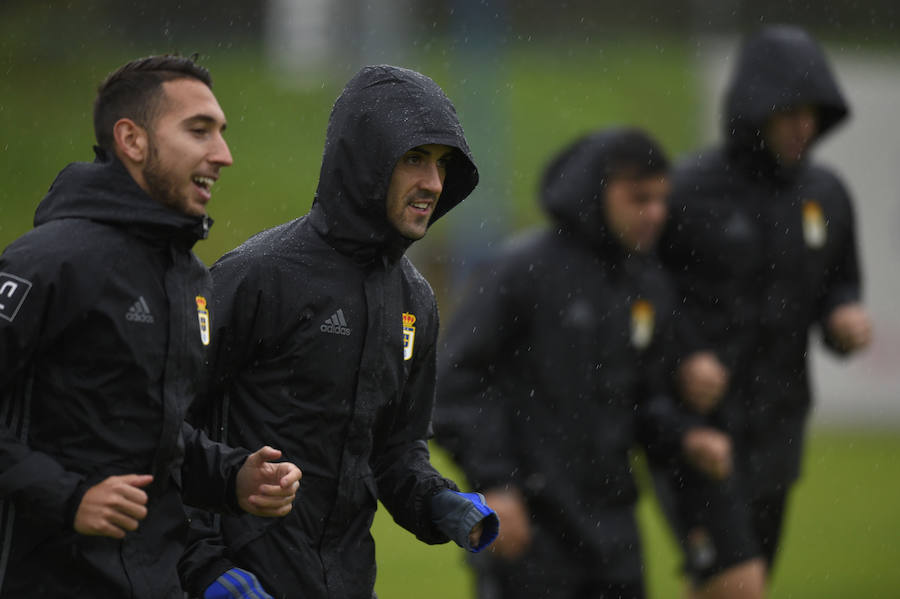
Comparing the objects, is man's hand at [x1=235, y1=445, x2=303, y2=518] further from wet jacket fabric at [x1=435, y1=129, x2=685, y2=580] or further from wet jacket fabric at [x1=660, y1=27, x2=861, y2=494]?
wet jacket fabric at [x1=660, y1=27, x2=861, y2=494]

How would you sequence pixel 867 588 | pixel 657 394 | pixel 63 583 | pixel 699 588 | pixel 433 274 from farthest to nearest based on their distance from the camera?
pixel 433 274 → pixel 867 588 → pixel 699 588 → pixel 657 394 → pixel 63 583

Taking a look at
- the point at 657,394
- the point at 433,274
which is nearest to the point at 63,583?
the point at 657,394

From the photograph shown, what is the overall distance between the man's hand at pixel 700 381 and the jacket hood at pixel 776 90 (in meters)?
1.25

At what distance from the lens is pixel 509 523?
6453 millimetres

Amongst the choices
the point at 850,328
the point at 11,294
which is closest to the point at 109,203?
the point at 11,294

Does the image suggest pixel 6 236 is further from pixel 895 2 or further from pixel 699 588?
pixel 699 588

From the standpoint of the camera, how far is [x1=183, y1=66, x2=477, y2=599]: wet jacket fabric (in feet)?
14.4

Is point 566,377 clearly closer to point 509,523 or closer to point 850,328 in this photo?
point 509,523

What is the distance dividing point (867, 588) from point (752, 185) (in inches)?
130

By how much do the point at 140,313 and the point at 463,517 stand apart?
1.09 m

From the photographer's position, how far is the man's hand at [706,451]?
7.08 metres

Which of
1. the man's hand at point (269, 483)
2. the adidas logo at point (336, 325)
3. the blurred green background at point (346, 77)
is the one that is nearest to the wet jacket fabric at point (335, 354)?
the adidas logo at point (336, 325)

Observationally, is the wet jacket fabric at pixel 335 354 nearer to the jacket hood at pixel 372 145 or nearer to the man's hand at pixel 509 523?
the jacket hood at pixel 372 145

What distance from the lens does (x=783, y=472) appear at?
25.2ft
